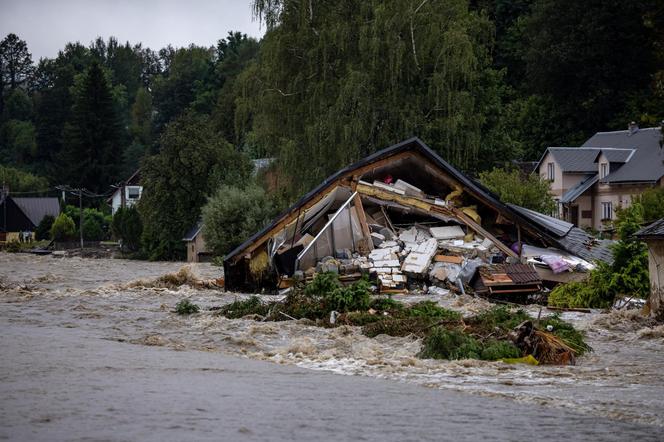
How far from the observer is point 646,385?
15.4 metres

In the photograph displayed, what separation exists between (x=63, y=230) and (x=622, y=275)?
76.3 m

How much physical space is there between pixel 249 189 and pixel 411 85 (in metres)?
13.6

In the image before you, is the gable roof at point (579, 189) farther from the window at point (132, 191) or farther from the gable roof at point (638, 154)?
the window at point (132, 191)

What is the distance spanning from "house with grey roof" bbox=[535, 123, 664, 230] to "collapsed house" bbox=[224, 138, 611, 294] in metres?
32.7

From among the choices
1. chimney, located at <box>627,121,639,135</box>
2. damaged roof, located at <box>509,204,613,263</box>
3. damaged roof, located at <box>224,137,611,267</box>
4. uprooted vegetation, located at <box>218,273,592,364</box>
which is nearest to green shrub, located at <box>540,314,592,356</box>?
uprooted vegetation, located at <box>218,273,592,364</box>

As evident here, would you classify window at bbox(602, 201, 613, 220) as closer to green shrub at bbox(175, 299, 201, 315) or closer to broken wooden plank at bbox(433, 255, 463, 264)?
broken wooden plank at bbox(433, 255, 463, 264)

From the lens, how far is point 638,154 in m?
66.5

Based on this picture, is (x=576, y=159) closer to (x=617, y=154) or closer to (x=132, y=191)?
(x=617, y=154)

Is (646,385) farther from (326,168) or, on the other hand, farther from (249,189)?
(249,189)

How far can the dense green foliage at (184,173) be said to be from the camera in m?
67.6

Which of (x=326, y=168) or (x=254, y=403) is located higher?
(x=326, y=168)

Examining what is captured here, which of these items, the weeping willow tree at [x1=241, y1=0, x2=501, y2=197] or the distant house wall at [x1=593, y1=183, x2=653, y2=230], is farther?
the distant house wall at [x1=593, y1=183, x2=653, y2=230]

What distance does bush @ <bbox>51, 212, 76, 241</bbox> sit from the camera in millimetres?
95750

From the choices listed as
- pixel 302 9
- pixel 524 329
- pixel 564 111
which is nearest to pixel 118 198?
pixel 564 111
